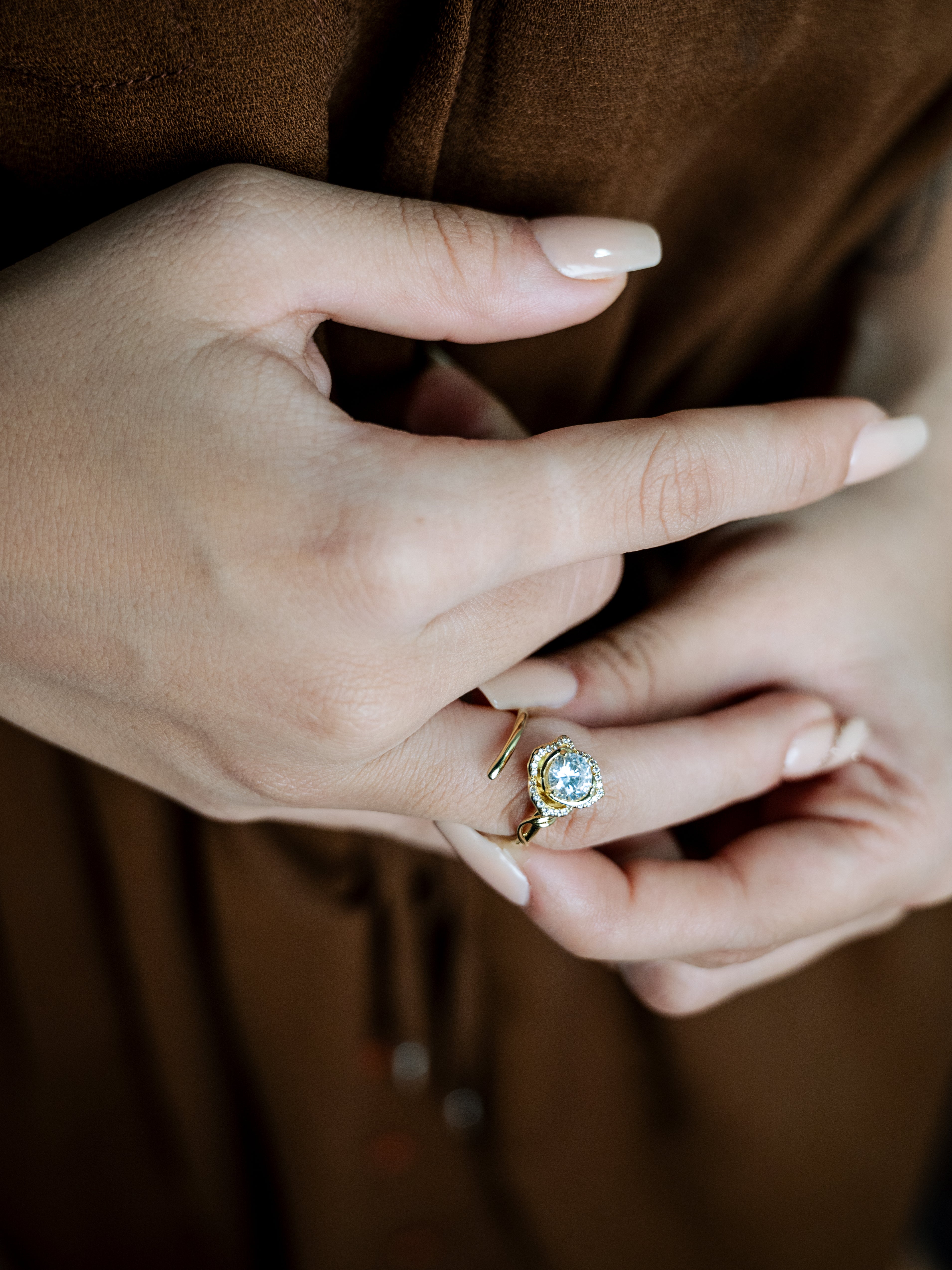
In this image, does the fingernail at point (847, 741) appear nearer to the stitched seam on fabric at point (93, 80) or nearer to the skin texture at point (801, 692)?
the skin texture at point (801, 692)

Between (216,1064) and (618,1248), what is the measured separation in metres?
0.66

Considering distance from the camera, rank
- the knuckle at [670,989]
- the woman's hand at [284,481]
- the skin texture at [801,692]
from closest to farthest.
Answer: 1. the woman's hand at [284,481]
2. the skin texture at [801,692]
3. the knuckle at [670,989]

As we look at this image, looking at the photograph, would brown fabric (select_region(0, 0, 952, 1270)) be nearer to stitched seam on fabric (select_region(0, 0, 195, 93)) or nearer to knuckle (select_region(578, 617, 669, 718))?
stitched seam on fabric (select_region(0, 0, 195, 93))

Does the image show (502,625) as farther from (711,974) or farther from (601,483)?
(711,974)

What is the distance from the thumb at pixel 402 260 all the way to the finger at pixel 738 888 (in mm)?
446

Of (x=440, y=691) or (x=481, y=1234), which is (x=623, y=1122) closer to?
(x=481, y=1234)

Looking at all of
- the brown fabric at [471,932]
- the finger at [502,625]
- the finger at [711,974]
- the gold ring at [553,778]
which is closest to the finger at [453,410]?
the brown fabric at [471,932]

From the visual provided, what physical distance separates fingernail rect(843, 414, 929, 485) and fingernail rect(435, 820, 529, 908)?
0.44 m

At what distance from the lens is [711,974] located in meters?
0.91

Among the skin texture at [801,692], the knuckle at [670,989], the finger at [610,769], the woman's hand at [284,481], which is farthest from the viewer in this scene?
the knuckle at [670,989]

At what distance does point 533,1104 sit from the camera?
1174 mm

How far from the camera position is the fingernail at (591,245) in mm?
612

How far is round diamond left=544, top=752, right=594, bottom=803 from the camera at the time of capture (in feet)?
2.23

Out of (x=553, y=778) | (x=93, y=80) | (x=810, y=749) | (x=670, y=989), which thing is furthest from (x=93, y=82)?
(x=670, y=989)
